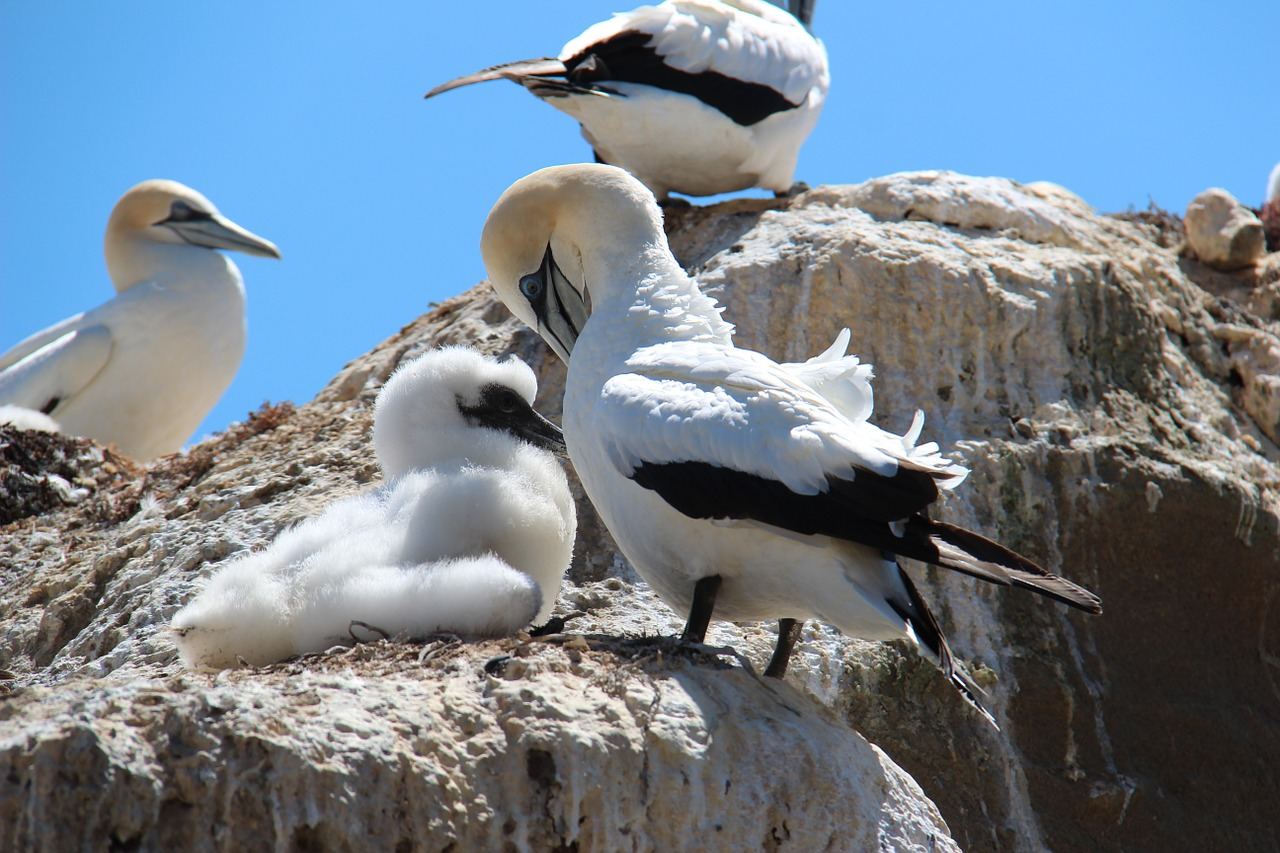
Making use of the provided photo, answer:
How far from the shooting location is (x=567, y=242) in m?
5.09

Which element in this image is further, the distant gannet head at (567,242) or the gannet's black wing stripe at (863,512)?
the distant gannet head at (567,242)

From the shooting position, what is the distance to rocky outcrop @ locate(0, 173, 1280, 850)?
3.26m

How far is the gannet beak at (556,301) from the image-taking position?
16.9 ft

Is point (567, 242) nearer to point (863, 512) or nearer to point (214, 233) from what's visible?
point (863, 512)

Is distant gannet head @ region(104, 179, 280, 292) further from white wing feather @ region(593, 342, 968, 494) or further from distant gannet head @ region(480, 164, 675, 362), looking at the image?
white wing feather @ region(593, 342, 968, 494)

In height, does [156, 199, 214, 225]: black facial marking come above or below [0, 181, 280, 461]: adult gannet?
above

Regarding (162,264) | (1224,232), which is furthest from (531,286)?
(162,264)

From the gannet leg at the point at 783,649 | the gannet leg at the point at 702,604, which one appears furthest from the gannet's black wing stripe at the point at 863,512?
the gannet leg at the point at 783,649

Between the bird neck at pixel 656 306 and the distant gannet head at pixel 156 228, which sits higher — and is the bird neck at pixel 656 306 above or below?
below

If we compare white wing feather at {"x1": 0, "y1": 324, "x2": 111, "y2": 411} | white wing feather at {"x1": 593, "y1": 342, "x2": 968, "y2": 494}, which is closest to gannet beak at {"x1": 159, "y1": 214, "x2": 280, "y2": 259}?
white wing feather at {"x1": 0, "y1": 324, "x2": 111, "y2": 411}

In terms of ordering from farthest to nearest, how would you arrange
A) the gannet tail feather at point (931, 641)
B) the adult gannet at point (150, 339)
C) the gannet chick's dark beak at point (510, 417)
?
the adult gannet at point (150, 339)
the gannet chick's dark beak at point (510, 417)
the gannet tail feather at point (931, 641)

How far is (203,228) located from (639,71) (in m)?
4.50

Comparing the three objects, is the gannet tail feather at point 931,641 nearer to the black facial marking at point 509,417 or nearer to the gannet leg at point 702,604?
the gannet leg at point 702,604

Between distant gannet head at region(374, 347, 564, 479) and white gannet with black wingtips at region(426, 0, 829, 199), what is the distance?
241cm
